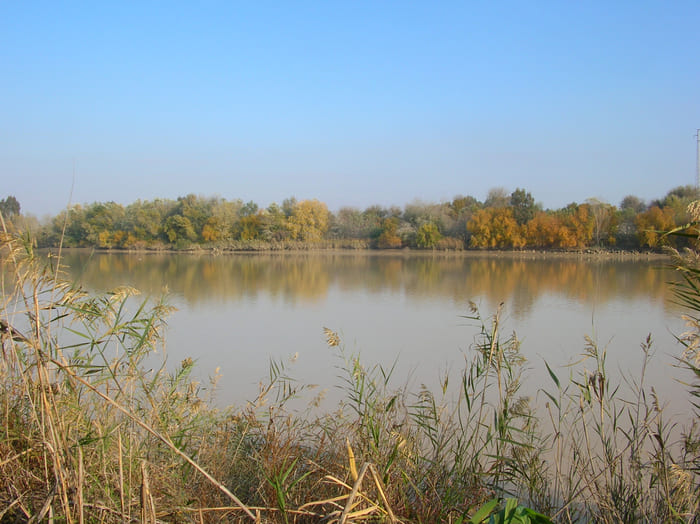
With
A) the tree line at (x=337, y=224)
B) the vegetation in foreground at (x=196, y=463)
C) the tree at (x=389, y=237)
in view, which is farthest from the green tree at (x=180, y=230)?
the vegetation in foreground at (x=196, y=463)

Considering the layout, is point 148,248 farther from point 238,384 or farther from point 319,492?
point 319,492

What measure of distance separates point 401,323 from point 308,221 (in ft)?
109

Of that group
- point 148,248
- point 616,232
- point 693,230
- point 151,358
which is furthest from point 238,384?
point 148,248

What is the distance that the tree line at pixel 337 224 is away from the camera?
1391 inches

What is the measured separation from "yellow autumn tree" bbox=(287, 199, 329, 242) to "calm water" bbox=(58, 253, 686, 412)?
23.9 meters

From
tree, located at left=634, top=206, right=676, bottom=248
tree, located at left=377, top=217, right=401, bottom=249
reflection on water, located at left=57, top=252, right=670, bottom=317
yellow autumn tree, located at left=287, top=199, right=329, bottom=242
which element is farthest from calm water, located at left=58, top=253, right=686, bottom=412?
yellow autumn tree, located at left=287, top=199, right=329, bottom=242

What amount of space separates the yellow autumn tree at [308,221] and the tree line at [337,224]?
8cm

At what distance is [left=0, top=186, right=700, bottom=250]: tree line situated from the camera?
35.3 m

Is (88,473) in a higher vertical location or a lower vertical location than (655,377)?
higher

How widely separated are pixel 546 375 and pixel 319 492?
4.17 meters

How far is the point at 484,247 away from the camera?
3681cm

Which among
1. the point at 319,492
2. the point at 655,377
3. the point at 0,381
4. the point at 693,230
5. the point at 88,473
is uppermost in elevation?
the point at 693,230

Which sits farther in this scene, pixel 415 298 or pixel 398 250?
pixel 398 250

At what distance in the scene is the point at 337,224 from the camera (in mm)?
44188
